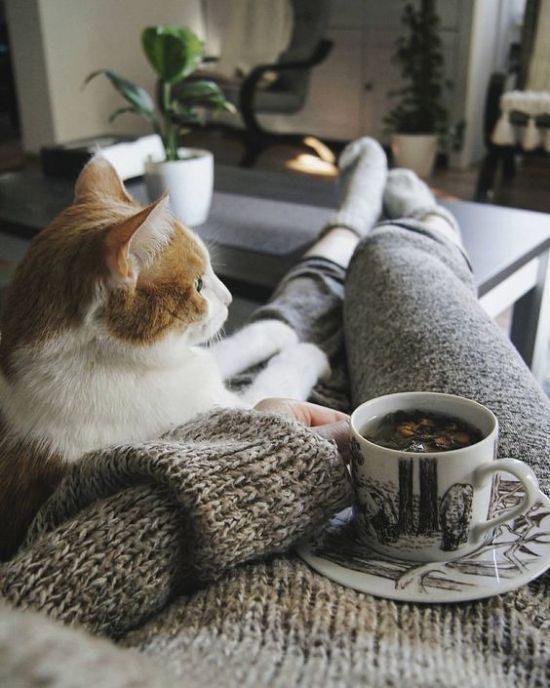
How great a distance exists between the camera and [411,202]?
1.35 metres

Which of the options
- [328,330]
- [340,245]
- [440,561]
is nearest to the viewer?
[440,561]

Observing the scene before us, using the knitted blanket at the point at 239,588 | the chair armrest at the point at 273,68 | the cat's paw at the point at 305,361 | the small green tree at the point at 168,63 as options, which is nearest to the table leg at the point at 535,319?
the cat's paw at the point at 305,361

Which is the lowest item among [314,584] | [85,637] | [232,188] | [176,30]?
[232,188]

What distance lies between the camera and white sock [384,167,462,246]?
1.21m

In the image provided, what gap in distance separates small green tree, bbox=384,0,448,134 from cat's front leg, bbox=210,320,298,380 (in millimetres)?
3326

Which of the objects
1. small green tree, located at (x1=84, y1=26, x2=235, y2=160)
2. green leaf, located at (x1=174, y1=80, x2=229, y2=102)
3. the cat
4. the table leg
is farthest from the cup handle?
green leaf, located at (x1=174, y1=80, x2=229, y2=102)

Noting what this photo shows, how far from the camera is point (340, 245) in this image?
1.20 metres

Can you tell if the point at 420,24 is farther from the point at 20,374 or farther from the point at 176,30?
the point at 20,374

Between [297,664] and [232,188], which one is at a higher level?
[297,664]

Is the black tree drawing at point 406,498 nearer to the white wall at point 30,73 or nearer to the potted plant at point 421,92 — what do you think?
the potted plant at point 421,92

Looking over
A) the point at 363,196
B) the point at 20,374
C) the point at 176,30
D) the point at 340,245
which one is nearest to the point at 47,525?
the point at 20,374

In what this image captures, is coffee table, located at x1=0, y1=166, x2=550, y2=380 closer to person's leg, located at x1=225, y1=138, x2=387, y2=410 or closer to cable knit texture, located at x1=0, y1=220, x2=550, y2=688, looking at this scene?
person's leg, located at x1=225, y1=138, x2=387, y2=410

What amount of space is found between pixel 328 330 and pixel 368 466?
0.57 m

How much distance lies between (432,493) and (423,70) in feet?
12.7
